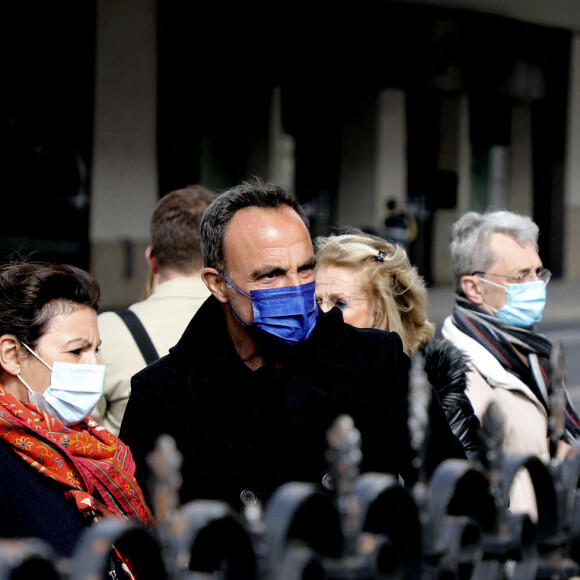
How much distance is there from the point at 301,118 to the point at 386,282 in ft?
47.5

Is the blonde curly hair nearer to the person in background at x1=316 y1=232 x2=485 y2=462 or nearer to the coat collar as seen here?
the person in background at x1=316 y1=232 x2=485 y2=462

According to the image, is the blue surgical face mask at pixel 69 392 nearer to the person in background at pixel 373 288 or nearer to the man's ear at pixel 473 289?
the person in background at pixel 373 288

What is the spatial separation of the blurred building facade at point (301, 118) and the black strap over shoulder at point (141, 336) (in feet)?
31.8

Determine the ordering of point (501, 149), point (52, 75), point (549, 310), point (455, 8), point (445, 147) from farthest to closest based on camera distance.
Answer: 1. point (501, 149)
2. point (445, 147)
3. point (455, 8)
4. point (549, 310)
5. point (52, 75)

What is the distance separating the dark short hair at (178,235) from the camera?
3.88 meters

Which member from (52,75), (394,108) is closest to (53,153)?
(52,75)

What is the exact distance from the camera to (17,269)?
8.50ft

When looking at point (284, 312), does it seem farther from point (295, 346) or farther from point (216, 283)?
point (216, 283)

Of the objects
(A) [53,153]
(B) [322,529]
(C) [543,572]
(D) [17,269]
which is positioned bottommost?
(C) [543,572]

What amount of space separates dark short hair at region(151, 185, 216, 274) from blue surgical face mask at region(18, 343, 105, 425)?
4.30 feet

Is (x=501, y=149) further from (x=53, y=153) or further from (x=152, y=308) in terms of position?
(x=152, y=308)

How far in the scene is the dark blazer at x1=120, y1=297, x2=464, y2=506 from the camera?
246cm

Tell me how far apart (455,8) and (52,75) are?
27.4 ft

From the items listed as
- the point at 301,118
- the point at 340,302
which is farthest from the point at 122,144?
the point at 340,302
